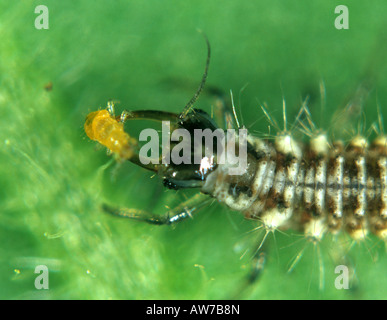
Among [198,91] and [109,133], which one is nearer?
[109,133]

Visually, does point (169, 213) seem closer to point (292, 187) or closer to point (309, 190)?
point (292, 187)

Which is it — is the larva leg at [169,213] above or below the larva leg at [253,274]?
above

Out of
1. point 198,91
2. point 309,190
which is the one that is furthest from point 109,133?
point 309,190

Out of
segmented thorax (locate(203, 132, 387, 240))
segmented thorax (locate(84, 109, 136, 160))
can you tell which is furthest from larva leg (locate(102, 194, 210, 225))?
segmented thorax (locate(84, 109, 136, 160))

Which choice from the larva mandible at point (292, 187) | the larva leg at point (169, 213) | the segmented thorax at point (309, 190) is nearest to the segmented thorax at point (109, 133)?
the larva mandible at point (292, 187)

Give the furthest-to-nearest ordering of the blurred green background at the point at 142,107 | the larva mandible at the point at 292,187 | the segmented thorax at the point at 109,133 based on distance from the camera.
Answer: the larva mandible at the point at 292,187, the segmented thorax at the point at 109,133, the blurred green background at the point at 142,107

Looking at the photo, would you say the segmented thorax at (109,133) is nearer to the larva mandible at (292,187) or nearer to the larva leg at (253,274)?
the larva mandible at (292,187)

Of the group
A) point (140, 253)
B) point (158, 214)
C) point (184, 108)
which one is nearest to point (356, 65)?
point (184, 108)

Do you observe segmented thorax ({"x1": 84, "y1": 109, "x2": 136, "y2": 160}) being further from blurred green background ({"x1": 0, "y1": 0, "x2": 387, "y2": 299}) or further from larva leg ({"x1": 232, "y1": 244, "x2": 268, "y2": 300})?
larva leg ({"x1": 232, "y1": 244, "x2": 268, "y2": 300})
